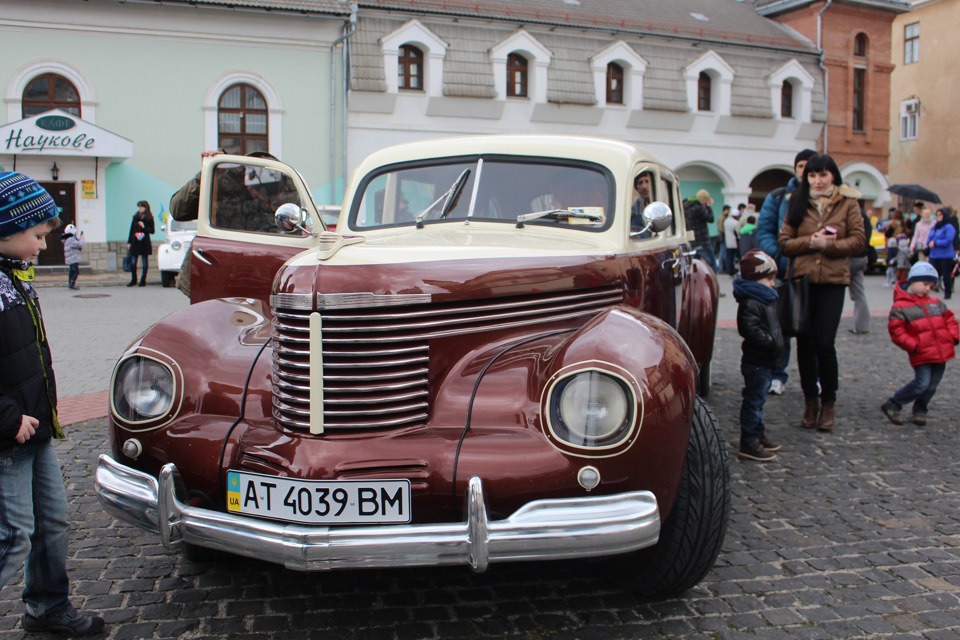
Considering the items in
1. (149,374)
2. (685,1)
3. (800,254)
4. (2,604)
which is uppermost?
(685,1)

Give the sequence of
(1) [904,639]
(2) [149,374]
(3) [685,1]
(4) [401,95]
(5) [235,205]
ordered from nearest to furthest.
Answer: (1) [904,639]
(2) [149,374]
(5) [235,205]
(4) [401,95]
(3) [685,1]

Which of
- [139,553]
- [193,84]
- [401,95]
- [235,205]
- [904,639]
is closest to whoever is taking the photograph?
[904,639]

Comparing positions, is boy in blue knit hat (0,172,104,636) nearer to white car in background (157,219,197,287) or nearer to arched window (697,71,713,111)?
white car in background (157,219,197,287)

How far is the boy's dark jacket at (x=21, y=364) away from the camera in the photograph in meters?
2.66

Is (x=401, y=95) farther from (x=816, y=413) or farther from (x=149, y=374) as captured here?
(x=149, y=374)

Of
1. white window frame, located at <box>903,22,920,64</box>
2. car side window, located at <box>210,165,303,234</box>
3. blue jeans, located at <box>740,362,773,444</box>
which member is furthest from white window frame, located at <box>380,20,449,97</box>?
white window frame, located at <box>903,22,920,64</box>

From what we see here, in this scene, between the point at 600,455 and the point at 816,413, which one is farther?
the point at 816,413

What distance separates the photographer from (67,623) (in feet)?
9.46

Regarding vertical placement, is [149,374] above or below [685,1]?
below

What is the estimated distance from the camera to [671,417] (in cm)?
278

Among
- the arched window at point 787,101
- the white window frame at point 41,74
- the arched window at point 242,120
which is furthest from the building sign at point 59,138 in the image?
the arched window at point 787,101

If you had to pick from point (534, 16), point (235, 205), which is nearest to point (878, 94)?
point (534, 16)

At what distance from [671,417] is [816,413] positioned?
3522 mm

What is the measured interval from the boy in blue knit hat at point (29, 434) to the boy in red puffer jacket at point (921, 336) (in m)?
5.36
